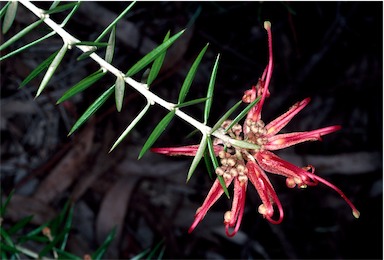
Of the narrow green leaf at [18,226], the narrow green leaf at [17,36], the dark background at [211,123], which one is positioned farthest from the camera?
the dark background at [211,123]

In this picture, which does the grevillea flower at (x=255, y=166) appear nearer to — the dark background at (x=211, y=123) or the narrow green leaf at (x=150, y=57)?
the narrow green leaf at (x=150, y=57)

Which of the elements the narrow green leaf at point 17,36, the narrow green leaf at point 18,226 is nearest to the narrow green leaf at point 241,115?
the narrow green leaf at point 17,36

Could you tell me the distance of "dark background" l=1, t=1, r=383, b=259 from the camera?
110 inches

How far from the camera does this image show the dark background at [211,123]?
279 cm

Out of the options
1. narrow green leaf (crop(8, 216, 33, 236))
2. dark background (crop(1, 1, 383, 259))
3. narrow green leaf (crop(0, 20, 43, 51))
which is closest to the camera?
narrow green leaf (crop(0, 20, 43, 51))

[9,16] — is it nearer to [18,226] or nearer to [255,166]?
[255,166]

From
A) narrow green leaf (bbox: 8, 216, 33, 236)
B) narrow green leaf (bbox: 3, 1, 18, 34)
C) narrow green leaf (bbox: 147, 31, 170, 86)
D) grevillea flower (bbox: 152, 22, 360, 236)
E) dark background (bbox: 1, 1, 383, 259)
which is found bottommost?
grevillea flower (bbox: 152, 22, 360, 236)

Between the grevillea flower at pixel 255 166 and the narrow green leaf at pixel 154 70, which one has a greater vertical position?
the narrow green leaf at pixel 154 70

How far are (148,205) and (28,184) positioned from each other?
0.61 meters

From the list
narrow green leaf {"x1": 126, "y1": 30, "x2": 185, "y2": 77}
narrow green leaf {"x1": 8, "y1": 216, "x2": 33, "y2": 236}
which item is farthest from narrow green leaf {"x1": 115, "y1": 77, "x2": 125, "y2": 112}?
narrow green leaf {"x1": 8, "y1": 216, "x2": 33, "y2": 236}

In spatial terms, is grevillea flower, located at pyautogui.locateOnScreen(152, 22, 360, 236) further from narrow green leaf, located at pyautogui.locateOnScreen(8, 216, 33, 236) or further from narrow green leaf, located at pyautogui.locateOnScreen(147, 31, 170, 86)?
narrow green leaf, located at pyautogui.locateOnScreen(8, 216, 33, 236)

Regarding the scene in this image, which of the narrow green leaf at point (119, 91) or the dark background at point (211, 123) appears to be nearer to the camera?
the narrow green leaf at point (119, 91)

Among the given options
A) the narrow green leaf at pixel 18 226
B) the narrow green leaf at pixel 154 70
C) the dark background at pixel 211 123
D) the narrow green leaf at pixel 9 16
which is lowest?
the narrow green leaf at pixel 18 226

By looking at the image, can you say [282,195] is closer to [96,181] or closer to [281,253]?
[281,253]
